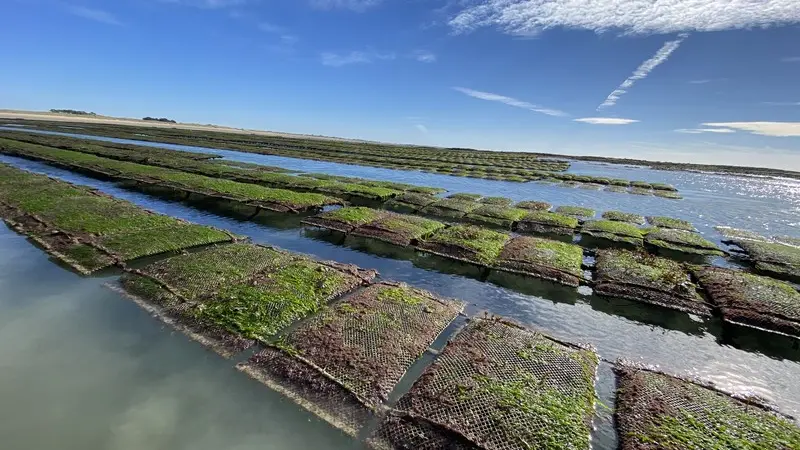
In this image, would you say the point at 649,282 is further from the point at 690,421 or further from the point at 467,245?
the point at 690,421

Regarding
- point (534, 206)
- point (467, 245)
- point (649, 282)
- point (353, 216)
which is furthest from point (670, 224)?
point (353, 216)

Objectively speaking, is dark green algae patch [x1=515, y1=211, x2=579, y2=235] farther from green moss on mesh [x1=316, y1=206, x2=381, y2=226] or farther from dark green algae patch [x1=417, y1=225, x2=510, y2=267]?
green moss on mesh [x1=316, y1=206, x2=381, y2=226]

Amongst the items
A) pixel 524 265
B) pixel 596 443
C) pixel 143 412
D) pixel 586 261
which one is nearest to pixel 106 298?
pixel 143 412

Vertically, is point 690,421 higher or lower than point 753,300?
lower

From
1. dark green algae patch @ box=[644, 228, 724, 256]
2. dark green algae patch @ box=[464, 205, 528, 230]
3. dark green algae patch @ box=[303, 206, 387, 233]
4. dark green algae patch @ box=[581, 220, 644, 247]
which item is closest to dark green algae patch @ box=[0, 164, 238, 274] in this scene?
dark green algae patch @ box=[303, 206, 387, 233]

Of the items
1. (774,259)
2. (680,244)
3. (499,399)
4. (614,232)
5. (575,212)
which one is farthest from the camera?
(575,212)

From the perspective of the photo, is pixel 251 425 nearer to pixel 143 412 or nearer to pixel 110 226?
pixel 143 412

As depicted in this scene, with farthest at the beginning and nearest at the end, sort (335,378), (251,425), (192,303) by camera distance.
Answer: (192,303), (335,378), (251,425)
